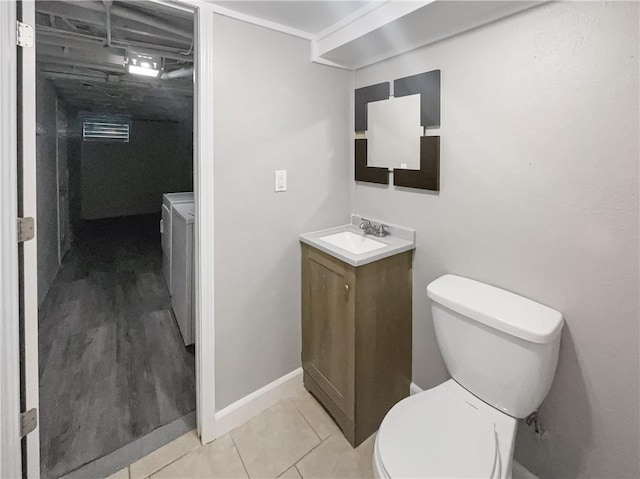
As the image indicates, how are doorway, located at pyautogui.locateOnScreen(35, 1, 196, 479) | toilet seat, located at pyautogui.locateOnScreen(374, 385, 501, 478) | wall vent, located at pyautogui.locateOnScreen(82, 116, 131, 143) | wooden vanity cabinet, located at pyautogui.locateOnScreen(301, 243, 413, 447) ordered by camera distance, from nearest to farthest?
toilet seat, located at pyautogui.locateOnScreen(374, 385, 501, 478), wooden vanity cabinet, located at pyautogui.locateOnScreen(301, 243, 413, 447), doorway, located at pyautogui.locateOnScreen(35, 1, 196, 479), wall vent, located at pyautogui.locateOnScreen(82, 116, 131, 143)

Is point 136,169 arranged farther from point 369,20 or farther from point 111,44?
point 369,20

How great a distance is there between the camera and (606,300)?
114 cm

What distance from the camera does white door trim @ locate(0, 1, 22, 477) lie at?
3.48 feet

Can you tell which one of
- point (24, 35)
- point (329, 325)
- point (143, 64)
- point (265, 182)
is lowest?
point (329, 325)

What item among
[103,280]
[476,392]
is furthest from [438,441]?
[103,280]

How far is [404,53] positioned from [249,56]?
2.64 ft

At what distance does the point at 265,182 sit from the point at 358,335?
3.02 ft

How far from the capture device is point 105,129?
6738mm

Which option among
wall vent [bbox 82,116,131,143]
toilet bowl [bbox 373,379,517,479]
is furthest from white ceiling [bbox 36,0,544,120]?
wall vent [bbox 82,116,131,143]

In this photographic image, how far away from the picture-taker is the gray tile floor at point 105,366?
1645mm

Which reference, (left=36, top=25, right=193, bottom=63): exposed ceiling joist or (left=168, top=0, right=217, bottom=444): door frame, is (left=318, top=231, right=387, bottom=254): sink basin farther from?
(left=36, top=25, right=193, bottom=63): exposed ceiling joist

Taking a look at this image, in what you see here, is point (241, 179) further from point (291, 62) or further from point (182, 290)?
point (182, 290)

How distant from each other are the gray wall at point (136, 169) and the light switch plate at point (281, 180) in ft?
22.0

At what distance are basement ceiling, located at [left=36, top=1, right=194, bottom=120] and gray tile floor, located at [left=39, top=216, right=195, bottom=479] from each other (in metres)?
2.02
